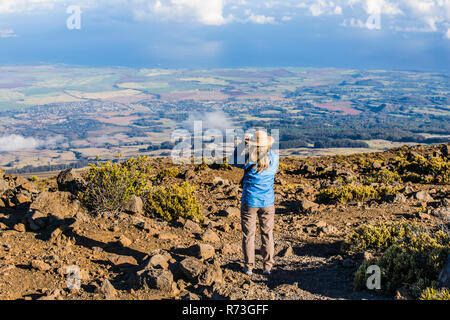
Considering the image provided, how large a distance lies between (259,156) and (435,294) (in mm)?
2335

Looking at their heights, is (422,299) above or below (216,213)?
above

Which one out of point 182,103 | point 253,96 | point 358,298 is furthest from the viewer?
point 253,96

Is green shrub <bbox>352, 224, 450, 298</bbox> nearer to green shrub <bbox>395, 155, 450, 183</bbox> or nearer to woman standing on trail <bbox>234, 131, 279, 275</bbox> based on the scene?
woman standing on trail <bbox>234, 131, 279, 275</bbox>

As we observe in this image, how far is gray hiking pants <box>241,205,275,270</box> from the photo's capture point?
5027 millimetres

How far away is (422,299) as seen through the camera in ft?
A: 12.8

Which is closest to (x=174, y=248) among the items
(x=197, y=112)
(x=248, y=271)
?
(x=248, y=271)

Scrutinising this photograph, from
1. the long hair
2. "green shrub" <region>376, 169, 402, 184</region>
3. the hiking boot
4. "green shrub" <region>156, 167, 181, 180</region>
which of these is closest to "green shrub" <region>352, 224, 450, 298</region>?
the hiking boot

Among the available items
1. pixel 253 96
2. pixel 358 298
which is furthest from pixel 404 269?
pixel 253 96

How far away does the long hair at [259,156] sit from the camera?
15.8 feet

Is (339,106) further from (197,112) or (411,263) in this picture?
(411,263)

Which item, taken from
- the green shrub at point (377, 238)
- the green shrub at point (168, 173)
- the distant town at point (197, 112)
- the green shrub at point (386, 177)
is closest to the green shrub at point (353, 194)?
the green shrub at point (386, 177)

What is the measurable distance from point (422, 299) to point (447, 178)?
8.12m

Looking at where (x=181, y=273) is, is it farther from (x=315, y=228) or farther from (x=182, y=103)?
(x=182, y=103)

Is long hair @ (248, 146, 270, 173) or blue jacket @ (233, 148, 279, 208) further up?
long hair @ (248, 146, 270, 173)
